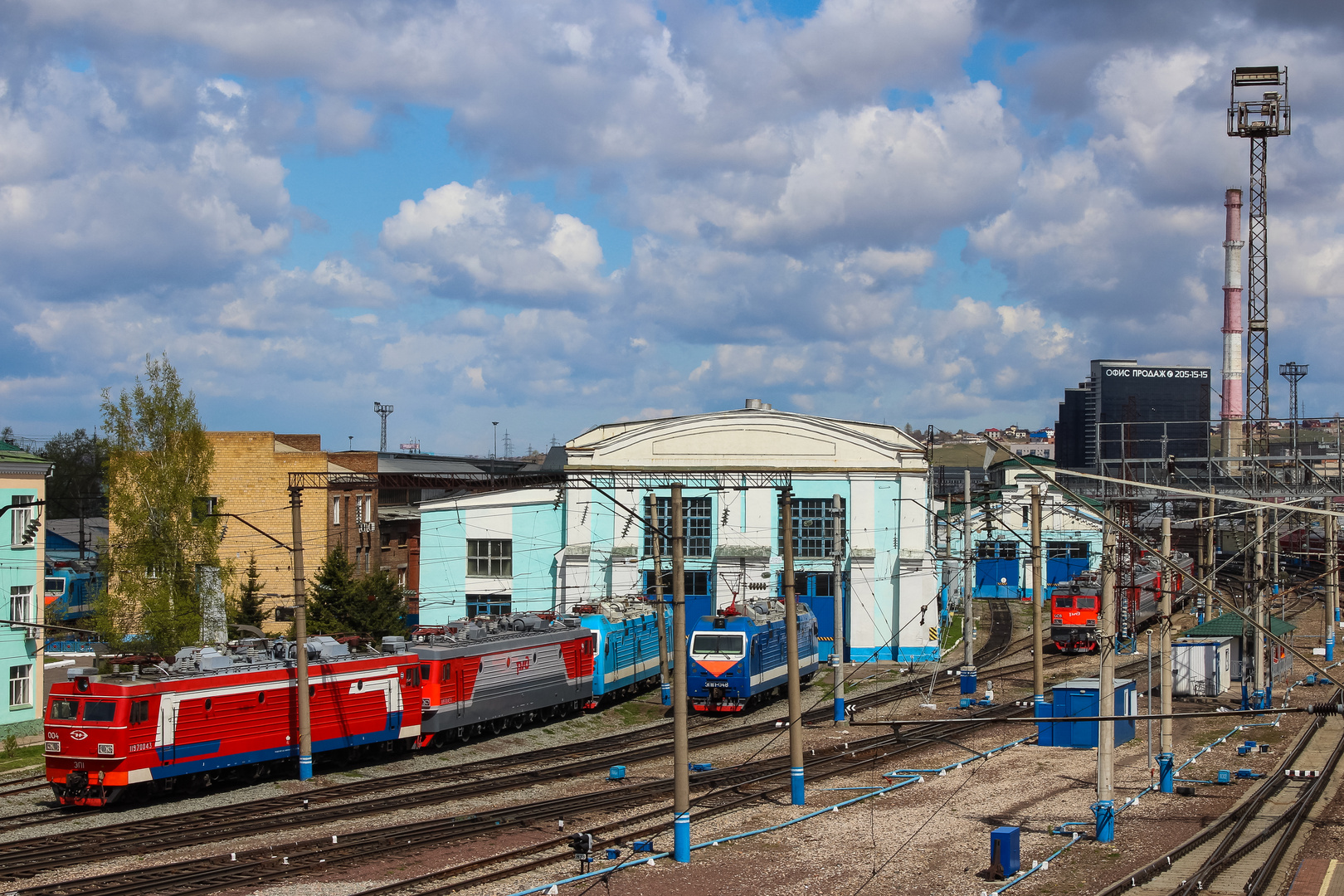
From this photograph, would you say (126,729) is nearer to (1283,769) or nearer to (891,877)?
(891,877)

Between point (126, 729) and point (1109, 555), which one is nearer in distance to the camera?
point (1109, 555)

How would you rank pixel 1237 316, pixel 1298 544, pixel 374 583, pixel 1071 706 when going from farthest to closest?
pixel 1237 316
pixel 1298 544
pixel 374 583
pixel 1071 706

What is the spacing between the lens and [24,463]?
4025cm

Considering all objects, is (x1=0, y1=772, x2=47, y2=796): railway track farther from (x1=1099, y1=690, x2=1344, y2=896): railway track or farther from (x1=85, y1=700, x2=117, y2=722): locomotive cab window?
(x1=1099, y1=690, x2=1344, y2=896): railway track

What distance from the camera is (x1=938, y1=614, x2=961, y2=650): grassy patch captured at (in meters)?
60.3

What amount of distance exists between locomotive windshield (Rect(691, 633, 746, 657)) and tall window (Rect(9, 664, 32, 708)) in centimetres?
2154

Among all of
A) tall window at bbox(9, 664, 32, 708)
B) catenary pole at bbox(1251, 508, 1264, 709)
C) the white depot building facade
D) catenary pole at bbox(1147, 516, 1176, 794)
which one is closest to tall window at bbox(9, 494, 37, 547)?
tall window at bbox(9, 664, 32, 708)

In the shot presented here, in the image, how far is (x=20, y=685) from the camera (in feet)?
130

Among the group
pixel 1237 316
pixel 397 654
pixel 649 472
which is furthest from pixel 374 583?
pixel 1237 316

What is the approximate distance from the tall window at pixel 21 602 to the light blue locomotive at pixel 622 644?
1799 cm

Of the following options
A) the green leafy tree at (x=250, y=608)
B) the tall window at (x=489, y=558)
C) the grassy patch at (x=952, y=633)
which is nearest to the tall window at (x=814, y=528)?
the grassy patch at (x=952, y=633)

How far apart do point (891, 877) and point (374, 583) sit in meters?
33.3

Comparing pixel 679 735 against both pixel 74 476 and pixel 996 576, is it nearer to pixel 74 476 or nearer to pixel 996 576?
pixel 996 576

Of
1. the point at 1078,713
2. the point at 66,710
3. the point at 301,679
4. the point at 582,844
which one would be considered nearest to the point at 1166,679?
the point at 1078,713
